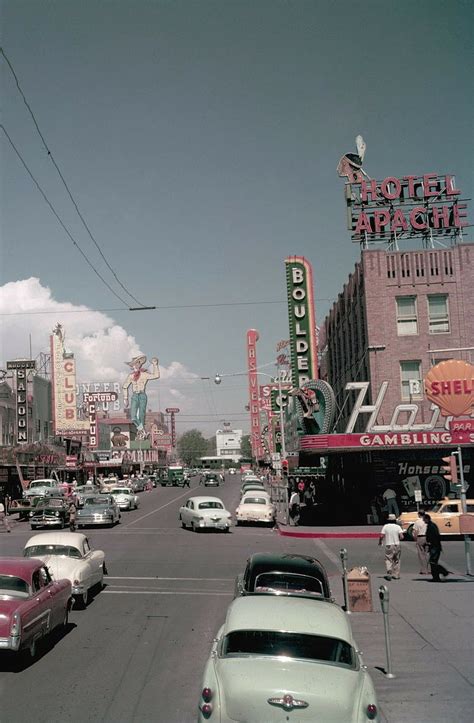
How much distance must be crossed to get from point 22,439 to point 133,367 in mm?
65358

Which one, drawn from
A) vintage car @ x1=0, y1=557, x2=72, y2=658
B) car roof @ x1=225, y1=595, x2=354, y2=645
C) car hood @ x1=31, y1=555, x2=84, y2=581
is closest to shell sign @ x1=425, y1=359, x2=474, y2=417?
car hood @ x1=31, y1=555, x2=84, y2=581

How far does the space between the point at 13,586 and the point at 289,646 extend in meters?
5.22

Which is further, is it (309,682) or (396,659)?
(396,659)

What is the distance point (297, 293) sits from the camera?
163 feet

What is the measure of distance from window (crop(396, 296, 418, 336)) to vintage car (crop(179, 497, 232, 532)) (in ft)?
46.0

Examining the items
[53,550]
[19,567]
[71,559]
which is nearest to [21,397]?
[53,550]

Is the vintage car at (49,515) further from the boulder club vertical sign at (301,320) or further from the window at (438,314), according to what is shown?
the window at (438,314)

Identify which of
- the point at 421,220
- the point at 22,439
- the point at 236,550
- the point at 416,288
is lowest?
the point at 236,550

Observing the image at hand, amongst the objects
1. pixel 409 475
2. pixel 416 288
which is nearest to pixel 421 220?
pixel 416 288

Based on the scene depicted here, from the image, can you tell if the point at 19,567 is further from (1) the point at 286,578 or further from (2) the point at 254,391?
(2) the point at 254,391

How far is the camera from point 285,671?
21.8 ft

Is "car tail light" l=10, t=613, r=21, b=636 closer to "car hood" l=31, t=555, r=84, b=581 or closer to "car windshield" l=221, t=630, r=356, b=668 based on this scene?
"car windshield" l=221, t=630, r=356, b=668

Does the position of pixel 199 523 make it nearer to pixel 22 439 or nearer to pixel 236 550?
pixel 236 550

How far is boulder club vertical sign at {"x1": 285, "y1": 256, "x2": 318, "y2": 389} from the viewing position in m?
49.0
